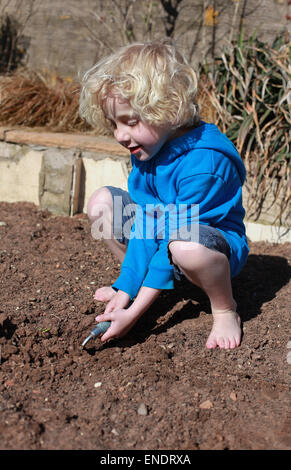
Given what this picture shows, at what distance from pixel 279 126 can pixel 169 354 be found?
1637mm

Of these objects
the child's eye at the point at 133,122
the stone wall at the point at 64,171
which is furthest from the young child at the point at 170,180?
the stone wall at the point at 64,171

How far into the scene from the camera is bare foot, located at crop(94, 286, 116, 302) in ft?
7.42

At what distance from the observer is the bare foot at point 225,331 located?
2004 millimetres

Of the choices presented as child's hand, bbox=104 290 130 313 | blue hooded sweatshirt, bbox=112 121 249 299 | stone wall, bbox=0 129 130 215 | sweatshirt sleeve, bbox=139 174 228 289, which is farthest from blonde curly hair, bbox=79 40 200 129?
stone wall, bbox=0 129 130 215

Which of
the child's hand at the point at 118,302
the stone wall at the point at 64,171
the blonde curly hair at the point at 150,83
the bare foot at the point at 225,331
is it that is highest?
the blonde curly hair at the point at 150,83

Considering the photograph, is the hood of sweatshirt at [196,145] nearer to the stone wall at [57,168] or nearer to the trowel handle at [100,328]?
the trowel handle at [100,328]

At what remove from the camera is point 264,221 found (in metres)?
3.06

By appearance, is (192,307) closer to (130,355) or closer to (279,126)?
(130,355)

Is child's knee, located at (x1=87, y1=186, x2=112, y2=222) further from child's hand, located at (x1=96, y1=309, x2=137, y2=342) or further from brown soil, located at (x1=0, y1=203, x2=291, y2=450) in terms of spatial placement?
child's hand, located at (x1=96, y1=309, x2=137, y2=342)

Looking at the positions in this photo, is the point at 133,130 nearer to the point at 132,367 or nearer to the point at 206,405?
the point at 132,367

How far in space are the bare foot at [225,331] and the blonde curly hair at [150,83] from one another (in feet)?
2.45

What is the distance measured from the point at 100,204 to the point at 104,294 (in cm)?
40

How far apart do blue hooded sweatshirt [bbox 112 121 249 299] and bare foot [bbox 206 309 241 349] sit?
0.17 metres
